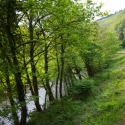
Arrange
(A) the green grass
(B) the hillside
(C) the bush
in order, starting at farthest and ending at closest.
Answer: (C) the bush → (A) the green grass → (B) the hillside

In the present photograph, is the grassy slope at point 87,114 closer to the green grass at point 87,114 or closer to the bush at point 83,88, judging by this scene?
the green grass at point 87,114

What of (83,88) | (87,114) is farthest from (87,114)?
(83,88)

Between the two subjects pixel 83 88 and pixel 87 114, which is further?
pixel 83 88

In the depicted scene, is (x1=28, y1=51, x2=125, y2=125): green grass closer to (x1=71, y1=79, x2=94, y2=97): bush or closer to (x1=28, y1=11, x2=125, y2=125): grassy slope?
(x1=28, y1=11, x2=125, y2=125): grassy slope

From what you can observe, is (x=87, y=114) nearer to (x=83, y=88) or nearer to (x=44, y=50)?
(x=44, y=50)

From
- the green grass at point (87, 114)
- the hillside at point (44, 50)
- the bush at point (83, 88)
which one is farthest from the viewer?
the bush at point (83, 88)

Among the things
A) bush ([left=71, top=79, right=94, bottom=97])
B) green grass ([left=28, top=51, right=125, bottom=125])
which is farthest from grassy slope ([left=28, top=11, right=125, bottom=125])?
bush ([left=71, top=79, right=94, bottom=97])

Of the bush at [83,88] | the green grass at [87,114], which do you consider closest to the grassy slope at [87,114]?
the green grass at [87,114]

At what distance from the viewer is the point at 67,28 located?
11.9 meters

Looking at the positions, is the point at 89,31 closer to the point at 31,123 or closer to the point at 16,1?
the point at 16,1

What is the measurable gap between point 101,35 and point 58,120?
84.6 feet

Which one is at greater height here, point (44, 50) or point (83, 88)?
point (44, 50)

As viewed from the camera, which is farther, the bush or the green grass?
the bush

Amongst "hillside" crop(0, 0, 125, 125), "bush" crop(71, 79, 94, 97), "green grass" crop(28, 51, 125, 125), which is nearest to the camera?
"hillside" crop(0, 0, 125, 125)
